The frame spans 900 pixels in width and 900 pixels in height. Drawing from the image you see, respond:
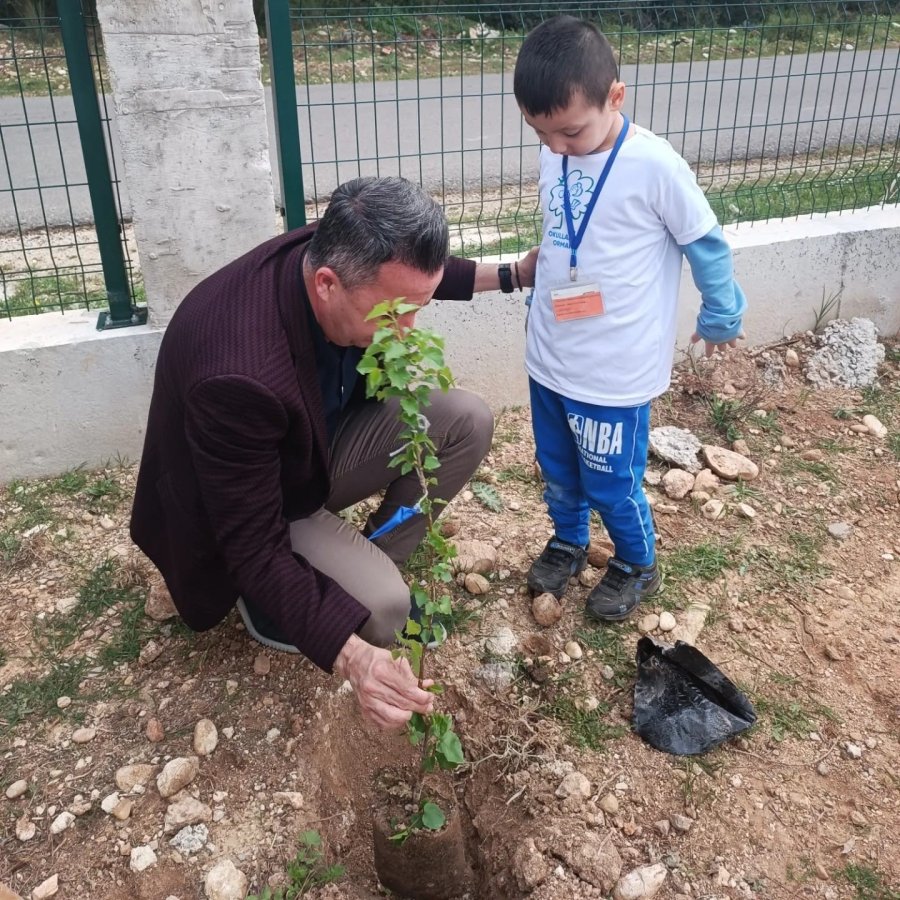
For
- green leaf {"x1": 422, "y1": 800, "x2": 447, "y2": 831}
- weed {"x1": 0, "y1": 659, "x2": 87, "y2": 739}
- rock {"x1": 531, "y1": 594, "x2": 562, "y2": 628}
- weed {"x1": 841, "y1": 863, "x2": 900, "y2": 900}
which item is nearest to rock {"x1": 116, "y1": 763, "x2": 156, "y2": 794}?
weed {"x1": 0, "y1": 659, "x2": 87, "y2": 739}

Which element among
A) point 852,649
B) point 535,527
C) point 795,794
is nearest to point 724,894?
point 795,794

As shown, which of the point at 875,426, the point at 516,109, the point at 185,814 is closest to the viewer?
the point at 185,814

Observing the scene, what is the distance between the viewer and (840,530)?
322cm

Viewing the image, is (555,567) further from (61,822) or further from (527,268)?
(61,822)

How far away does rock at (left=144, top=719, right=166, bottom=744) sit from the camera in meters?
2.36

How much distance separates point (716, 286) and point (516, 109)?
6132 mm

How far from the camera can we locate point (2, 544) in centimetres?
302

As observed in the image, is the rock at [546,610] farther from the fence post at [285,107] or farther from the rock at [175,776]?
the fence post at [285,107]

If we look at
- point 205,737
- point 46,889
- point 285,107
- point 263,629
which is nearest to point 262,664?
point 263,629

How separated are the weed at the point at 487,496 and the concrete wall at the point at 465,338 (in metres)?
0.56

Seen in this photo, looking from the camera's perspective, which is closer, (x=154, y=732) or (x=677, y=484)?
(x=154, y=732)

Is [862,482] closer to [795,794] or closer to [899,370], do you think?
[899,370]

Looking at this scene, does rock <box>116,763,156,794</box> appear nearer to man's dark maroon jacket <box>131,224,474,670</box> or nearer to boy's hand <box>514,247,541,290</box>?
man's dark maroon jacket <box>131,224,474,670</box>

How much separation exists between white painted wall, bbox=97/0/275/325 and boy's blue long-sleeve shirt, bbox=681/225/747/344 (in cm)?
149
